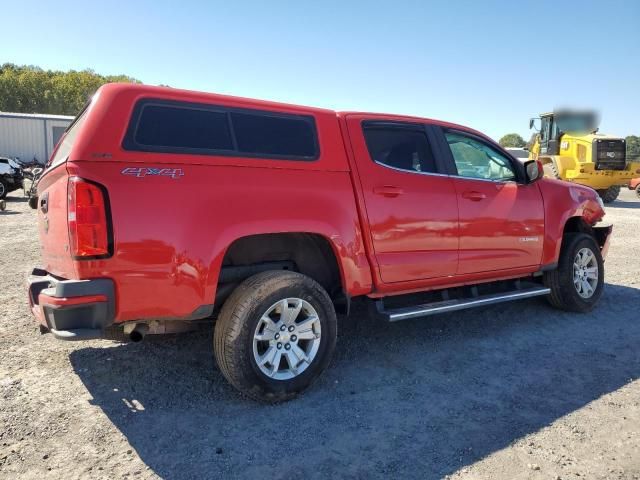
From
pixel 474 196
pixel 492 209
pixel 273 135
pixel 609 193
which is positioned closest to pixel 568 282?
pixel 492 209

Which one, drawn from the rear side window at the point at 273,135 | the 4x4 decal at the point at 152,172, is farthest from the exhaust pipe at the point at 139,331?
the rear side window at the point at 273,135

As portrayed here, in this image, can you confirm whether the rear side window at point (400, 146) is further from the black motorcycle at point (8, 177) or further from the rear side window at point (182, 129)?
the black motorcycle at point (8, 177)

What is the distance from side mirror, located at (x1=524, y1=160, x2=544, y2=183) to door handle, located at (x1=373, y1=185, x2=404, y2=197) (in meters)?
1.80

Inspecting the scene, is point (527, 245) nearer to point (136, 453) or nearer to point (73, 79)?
point (136, 453)

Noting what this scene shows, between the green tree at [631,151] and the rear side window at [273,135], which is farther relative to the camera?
the green tree at [631,151]

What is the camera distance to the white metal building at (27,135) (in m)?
31.6

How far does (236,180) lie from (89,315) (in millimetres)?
1201

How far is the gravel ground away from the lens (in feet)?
8.98

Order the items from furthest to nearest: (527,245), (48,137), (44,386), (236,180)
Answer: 1. (48,137)
2. (527,245)
3. (44,386)
4. (236,180)

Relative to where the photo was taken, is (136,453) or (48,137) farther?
(48,137)

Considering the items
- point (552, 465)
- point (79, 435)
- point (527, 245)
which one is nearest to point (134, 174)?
point (79, 435)

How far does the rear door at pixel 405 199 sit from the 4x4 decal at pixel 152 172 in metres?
1.44

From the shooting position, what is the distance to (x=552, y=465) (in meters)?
2.74

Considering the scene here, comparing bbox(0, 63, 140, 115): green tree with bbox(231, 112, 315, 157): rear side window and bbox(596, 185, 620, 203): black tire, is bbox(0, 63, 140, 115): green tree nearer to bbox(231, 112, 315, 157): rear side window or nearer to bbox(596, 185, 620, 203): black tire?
bbox(596, 185, 620, 203): black tire
